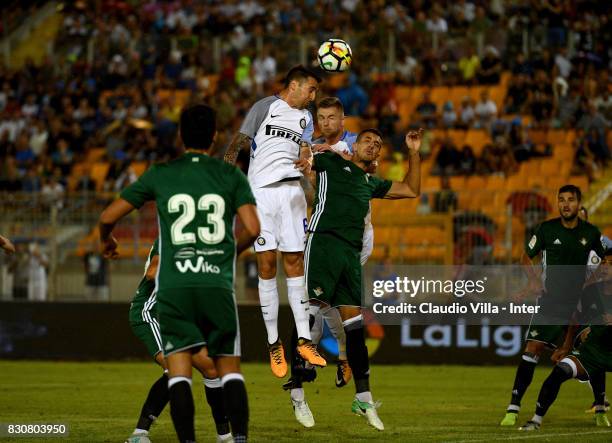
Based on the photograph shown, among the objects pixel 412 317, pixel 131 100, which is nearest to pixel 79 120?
pixel 131 100

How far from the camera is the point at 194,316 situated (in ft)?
26.8

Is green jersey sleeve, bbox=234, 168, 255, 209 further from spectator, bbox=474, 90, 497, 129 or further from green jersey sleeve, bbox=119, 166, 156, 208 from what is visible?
spectator, bbox=474, 90, 497, 129

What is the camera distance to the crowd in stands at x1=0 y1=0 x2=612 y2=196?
24484 millimetres

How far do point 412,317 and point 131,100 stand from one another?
39.6 ft

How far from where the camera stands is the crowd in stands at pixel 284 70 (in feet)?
80.3

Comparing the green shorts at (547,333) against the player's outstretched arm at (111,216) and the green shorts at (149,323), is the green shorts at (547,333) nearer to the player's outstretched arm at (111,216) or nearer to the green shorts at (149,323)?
the green shorts at (149,323)

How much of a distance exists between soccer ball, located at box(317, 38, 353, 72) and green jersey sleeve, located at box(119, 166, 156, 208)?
4566 mm

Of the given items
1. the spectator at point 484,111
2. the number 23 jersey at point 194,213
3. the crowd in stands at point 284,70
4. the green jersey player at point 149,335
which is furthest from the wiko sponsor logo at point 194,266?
the spectator at point 484,111

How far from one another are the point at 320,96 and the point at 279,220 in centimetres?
1464

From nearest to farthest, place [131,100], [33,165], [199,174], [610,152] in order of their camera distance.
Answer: [199,174] < [610,152] < [33,165] < [131,100]

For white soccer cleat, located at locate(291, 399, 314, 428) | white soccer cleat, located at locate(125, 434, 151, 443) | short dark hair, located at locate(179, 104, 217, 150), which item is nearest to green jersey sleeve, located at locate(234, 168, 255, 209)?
short dark hair, located at locate(179, 104, 217, 150)

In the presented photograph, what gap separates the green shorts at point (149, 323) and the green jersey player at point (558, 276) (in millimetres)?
3948

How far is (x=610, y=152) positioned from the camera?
75.6 feet

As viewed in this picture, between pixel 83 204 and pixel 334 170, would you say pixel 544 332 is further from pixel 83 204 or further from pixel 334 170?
pixel 83 204
